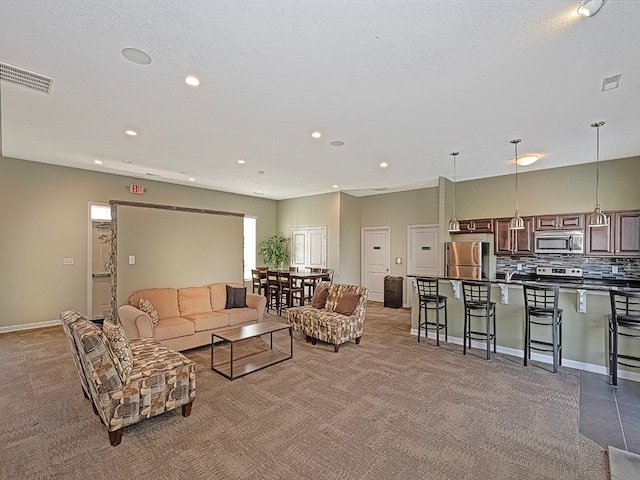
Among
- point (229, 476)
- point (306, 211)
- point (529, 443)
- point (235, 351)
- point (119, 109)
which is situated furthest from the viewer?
point (306, 211)

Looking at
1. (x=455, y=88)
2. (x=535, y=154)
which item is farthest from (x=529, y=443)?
(x=535, y=154)

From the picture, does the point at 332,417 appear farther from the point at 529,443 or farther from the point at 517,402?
the point at 517,402

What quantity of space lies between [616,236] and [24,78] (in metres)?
8.20

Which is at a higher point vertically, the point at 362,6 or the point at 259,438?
the point at 362,6

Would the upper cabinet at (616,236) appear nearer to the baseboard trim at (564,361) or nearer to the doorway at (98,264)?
the baseboard trim at (564,361)

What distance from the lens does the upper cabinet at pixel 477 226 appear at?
21.6ft

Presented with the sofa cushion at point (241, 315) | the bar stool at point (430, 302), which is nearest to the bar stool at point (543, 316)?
the bar stool at point (430, 302)

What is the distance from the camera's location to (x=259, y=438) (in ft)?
8.55

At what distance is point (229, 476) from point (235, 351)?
8.50 feet

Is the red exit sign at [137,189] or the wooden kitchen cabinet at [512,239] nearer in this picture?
the wooden kitchen cabinet at [512,239]

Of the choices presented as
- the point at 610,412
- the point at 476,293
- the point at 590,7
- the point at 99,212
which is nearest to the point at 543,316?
the point at 476,293

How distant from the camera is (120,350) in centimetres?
271

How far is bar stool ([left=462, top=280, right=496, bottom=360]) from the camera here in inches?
179

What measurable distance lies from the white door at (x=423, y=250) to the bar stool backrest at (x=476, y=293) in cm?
285
